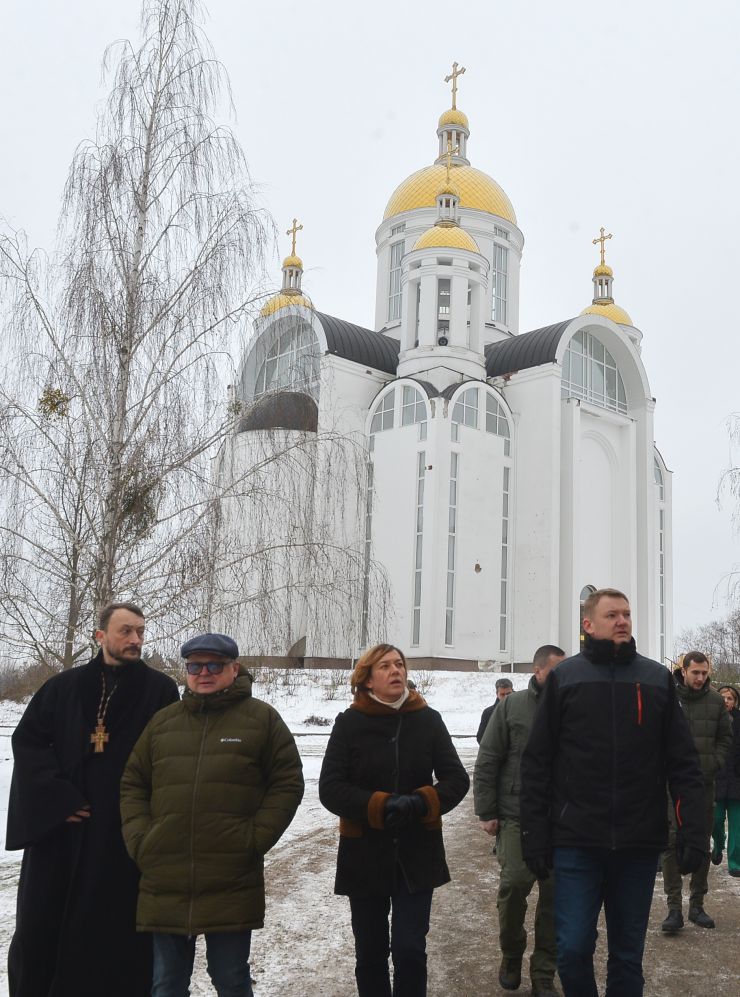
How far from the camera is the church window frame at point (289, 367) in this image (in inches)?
438

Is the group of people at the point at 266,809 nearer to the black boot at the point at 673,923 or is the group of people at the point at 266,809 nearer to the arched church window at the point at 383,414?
the black boot at the point at 673,923

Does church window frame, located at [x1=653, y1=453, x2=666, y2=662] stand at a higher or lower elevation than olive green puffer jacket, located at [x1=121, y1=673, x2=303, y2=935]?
higher

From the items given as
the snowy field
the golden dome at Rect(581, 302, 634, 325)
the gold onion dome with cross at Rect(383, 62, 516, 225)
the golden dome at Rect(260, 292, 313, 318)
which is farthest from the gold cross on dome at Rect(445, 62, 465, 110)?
the golden dome at Rect(260, 292, 313, 318)

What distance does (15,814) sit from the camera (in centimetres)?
437

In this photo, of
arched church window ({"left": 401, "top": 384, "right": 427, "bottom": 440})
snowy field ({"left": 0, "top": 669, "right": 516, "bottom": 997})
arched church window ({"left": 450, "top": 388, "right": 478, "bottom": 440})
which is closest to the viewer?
snowy field ({"left": 0, "top": 669, "right": 516, "bottom": 997})

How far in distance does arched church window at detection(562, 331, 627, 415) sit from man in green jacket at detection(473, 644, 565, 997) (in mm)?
31188

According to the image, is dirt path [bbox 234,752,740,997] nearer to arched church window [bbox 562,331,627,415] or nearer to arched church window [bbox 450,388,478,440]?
arched church window [bbox 450,388,478,440]

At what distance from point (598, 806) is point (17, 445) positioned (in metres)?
7.21

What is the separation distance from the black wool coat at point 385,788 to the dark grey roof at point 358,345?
3066cm

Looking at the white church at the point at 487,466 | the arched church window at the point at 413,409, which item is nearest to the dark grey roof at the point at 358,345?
the white church at the point at 487,466

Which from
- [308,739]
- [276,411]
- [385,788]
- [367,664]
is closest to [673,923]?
[385,788]

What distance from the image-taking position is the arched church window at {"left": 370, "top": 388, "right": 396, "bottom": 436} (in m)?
34.0

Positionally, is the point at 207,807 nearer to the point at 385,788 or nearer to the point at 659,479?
the point at 385,788

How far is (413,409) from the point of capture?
33219 millimetres
